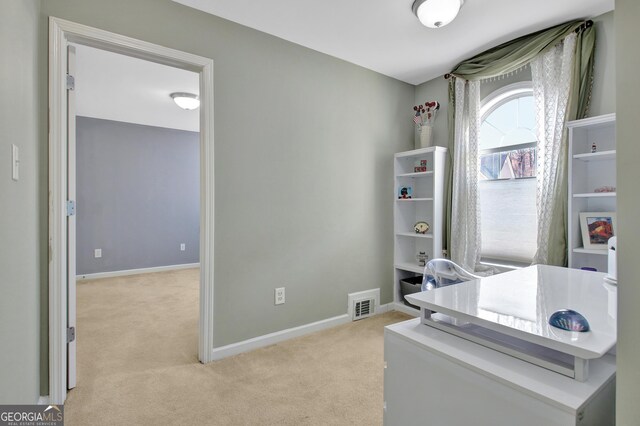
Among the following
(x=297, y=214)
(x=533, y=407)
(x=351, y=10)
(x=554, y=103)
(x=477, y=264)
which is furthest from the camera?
(x=477, y=264)

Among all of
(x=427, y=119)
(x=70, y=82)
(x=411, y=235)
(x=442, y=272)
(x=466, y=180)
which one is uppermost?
(x=427, y=119)

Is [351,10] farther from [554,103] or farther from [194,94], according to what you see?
[194,94]

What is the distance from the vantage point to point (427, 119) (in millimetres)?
3238

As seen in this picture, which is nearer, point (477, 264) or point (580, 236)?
point (580, 236)

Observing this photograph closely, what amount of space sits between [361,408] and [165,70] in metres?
3.36

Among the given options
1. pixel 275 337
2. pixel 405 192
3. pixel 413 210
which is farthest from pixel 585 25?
pixel 275 337

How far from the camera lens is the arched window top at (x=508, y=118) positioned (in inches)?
105

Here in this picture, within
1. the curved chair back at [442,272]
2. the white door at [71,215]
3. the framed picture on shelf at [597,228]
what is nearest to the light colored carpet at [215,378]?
the white door at [71,215]

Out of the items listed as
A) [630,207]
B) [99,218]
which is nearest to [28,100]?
[630,207]

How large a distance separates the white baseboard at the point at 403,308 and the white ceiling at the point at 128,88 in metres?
3.18

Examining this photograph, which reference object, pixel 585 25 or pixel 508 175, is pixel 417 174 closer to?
pixel 508 175

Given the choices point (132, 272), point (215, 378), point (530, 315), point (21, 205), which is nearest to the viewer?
point (530, 315)

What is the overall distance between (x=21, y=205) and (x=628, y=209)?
1.90m

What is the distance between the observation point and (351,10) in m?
2.15
